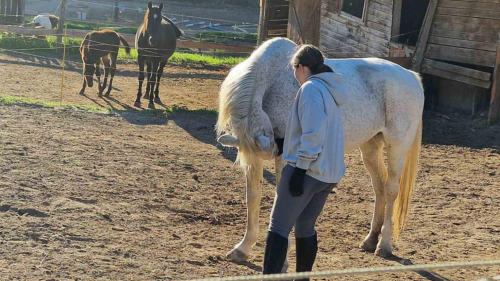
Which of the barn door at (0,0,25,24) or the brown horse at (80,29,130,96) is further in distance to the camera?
the barn door at (0,0,25,24)

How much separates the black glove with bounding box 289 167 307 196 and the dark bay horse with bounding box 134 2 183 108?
9.84 meters

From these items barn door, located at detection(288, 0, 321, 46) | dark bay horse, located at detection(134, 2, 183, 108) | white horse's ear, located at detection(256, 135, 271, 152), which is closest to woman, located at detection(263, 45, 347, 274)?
white horse's ear, located at detection(256, 135, 271, 152)

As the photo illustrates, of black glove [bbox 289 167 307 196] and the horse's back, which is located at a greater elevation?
the horse's back

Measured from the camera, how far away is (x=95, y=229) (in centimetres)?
575

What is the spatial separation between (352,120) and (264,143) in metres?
1.24

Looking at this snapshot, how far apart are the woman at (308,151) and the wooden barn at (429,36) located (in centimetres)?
786

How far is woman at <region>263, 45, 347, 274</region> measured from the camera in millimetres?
4207

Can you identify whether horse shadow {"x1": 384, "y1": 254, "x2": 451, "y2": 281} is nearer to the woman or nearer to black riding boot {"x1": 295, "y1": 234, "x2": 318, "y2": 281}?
black riding boot {"x1": 295, "y1": 234, "x2": 318, "y2": 281}

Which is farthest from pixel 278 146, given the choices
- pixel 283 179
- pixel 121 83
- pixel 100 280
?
pixel 121 83

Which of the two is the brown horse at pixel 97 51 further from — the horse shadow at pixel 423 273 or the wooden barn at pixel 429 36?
the horse shadow at pixel 423 273

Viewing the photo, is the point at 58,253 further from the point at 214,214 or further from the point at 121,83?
the point at 121,83

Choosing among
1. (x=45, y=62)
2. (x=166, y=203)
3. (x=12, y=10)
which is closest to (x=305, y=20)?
(x=45, y=62)

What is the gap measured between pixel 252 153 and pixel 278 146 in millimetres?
230

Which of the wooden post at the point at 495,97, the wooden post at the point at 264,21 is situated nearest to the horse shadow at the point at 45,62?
the wooden post at the point at 264,21
